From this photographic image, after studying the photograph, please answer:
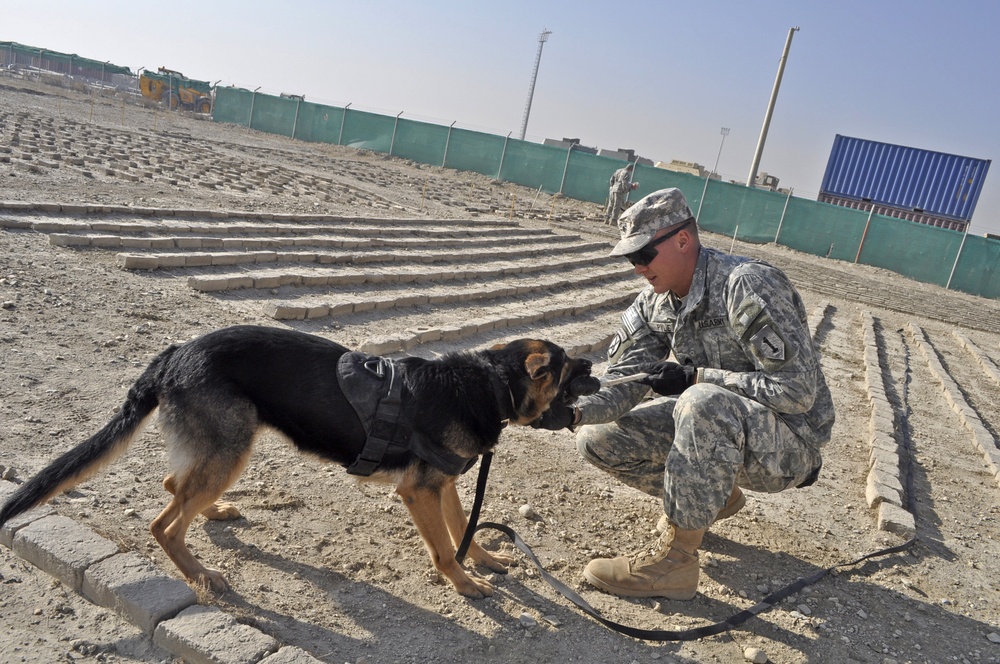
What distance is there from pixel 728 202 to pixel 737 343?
69.5 ft

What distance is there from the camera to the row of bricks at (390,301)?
20.2 feet

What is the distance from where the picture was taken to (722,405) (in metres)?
3.16

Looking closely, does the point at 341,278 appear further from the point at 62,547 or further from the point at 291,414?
the point at 62,547

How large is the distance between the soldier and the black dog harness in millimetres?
607

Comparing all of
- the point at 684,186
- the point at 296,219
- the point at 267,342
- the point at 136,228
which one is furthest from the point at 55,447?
the point at 684,186

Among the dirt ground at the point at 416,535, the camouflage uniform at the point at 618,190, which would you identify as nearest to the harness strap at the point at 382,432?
the dirt ground at the point at 416,535

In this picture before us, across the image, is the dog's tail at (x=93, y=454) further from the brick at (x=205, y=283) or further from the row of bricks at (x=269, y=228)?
the row of bricks at (x=269, y=228)

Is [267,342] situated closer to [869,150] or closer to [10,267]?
[10,267]

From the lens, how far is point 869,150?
29.1 metres

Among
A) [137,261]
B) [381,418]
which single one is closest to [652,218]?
[381,418]

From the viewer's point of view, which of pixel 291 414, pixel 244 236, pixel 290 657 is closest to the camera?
pixel 290 657

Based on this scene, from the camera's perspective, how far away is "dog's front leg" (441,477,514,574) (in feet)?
10.5

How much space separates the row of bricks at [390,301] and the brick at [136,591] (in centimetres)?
370

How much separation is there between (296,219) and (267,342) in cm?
788
